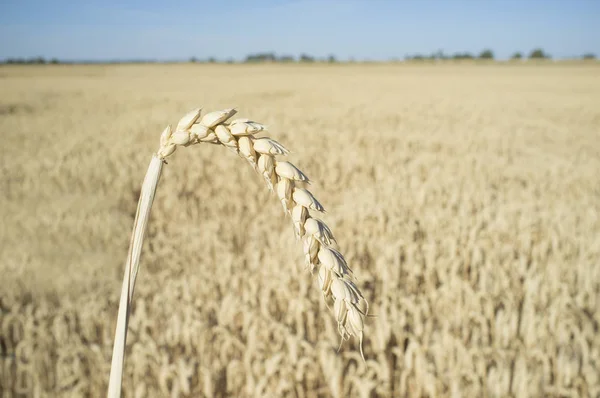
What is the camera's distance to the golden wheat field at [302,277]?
2.96 meters

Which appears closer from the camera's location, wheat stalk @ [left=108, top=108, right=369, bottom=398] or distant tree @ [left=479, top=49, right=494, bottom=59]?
wheat stalk @ [left=108, top=108, right=369, bottom=398]

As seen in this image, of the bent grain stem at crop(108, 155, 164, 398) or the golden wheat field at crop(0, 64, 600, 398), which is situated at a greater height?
the bent grain stem at crop(108, 155, 164, 398)

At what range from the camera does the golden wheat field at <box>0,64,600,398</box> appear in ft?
9.71

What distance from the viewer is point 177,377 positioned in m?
2.87

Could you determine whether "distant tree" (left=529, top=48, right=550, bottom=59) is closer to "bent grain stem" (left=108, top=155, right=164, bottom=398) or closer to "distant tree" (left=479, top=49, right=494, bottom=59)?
"distant tree" (left=479, top=49, right=494, bottom=59)

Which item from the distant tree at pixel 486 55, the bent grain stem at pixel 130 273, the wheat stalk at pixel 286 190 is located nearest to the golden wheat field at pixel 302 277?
the bent grain stem at pixel 130 273

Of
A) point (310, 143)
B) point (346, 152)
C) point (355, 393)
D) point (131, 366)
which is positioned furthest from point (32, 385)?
point (310, 143)

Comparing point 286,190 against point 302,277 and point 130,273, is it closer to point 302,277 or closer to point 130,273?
point 130,273

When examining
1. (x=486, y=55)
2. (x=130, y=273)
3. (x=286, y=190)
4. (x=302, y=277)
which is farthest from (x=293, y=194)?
(x=486, y=55)

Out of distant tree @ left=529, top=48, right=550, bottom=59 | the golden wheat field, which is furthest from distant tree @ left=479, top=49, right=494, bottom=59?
the golden wheat field

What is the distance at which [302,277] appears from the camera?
420 cm

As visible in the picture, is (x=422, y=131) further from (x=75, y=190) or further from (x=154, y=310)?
(x=154, y=310)

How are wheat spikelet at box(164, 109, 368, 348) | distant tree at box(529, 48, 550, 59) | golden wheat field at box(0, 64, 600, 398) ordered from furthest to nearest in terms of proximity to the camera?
1. distant tree at box(529, 48, 550, 59)
2. golden wheat field at box(0, 64, 600, 398)
3. wheat spikelet at box(164, 109, 368, 348)

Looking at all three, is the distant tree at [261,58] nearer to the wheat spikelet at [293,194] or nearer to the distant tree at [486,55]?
the distant tree at [486,55]
